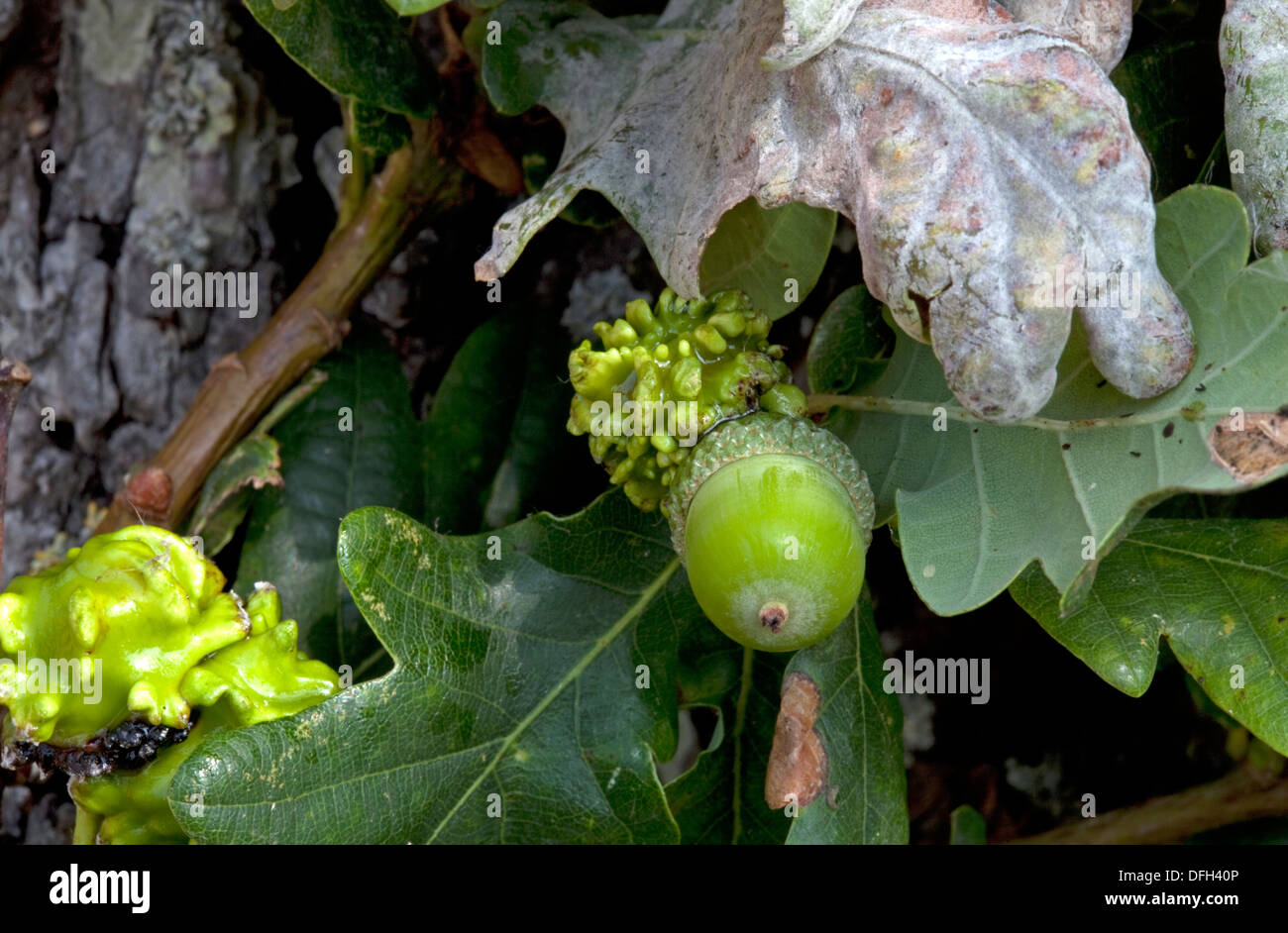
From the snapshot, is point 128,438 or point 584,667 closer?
point 584,667

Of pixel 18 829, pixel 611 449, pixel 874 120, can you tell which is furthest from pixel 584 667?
pixel 18 829

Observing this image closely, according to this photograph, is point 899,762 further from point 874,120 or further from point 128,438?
point 128,438

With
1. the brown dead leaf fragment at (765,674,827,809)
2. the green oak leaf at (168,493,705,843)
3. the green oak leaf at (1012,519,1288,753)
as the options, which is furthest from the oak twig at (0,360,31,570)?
the green oak leaf at (1012,519,1288,753)

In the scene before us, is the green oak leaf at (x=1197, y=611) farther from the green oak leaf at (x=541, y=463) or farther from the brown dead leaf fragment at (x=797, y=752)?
the green oak leaf at (x=541, y=463)

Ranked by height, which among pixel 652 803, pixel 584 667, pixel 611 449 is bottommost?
pixel 652 803

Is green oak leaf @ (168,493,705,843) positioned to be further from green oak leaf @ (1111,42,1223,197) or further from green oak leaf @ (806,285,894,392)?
green oak leaf @ (1111,42,1223,197)

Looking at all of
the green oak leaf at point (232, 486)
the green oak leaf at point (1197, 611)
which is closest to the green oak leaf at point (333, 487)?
the green oak leaf at point (232, 486)

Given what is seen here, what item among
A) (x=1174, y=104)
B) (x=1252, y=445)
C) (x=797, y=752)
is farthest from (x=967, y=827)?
(x=1174, y=104)
